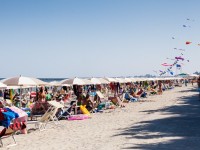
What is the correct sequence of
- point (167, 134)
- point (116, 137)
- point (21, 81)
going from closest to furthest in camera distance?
point (116, 137) → point (167, 134) → point (21, 81)

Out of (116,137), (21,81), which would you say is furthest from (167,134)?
(21,81)

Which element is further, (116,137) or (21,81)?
(21,81)

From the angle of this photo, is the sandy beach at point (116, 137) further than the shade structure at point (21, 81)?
No

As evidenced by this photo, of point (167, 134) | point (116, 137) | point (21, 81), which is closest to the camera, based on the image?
point (116, 137)

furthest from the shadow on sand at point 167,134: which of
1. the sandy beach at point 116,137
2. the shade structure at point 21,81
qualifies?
the shade structure at point 21,81

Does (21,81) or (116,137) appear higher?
(21,81)

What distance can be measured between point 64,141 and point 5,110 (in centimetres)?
177

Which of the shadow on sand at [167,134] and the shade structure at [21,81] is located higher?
the shade structure at [21,81]

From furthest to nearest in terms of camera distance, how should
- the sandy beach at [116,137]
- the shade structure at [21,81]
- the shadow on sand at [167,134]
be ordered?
the shade structure at [21,81]
the sandy beach at [116,137]
the shadow on sand at [167,134]

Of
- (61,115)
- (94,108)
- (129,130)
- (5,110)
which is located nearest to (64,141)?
(5,110)

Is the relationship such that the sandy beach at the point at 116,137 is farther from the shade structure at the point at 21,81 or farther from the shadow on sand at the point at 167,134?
the shade structure at the point at 21,81

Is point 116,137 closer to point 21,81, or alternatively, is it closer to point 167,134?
point 167,134

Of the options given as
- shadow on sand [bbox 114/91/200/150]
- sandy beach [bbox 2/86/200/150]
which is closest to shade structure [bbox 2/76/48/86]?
sandy beach [bbox 2/86/200/150]

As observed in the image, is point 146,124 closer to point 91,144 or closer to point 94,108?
point 91,144
